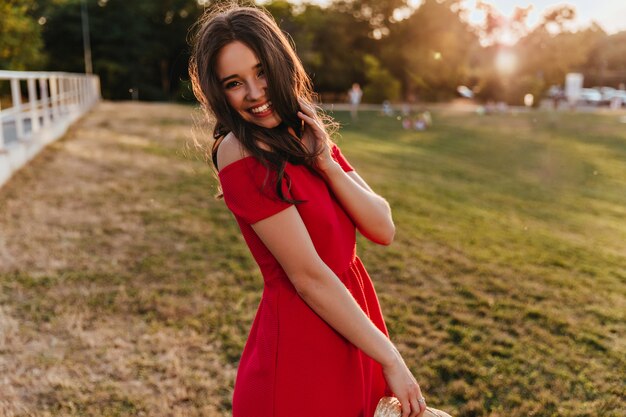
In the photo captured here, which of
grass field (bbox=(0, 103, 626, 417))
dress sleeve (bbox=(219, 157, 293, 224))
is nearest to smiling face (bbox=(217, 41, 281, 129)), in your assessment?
dress sleeve (bbox=(219, 157, 293, 224))

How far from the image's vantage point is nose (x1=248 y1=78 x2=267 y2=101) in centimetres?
138

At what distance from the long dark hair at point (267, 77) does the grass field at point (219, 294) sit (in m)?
0.96

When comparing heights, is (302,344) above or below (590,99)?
below

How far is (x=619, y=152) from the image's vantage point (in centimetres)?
1964

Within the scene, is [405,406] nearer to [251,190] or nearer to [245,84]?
[251,190]

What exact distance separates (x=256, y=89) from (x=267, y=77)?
40 millimetres

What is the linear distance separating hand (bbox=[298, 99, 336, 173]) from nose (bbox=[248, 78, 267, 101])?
4.3 inches

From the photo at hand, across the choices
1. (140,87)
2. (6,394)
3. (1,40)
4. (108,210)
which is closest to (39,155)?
(108,210)

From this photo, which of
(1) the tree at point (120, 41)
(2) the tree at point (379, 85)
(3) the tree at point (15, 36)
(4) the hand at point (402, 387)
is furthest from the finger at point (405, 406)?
(1) the tree at point (120, 41)

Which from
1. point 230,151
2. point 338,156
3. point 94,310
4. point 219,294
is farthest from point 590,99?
point 230,151

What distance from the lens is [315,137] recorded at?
145 cm

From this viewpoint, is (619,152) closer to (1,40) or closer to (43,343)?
(43,343)

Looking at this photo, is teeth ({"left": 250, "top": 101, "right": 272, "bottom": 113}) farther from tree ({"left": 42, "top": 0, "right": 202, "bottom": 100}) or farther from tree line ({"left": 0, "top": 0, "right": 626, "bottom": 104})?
tree ({"left": 42, "top": 0, "right": 202, "bottom": 100})

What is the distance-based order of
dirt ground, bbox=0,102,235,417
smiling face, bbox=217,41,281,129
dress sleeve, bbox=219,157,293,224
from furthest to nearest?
dirt ground, bbox=0,102,235,417 → smiling face, bbox=217,41,281,129 → dress sleeve, bbox=219,157,293,224
